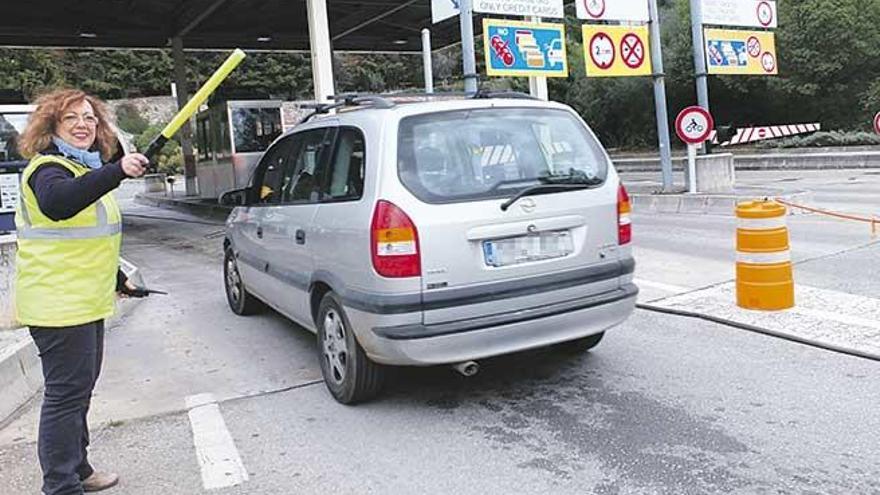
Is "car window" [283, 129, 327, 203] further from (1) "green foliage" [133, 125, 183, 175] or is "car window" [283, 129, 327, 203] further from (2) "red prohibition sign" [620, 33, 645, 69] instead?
(1) "green foliage" [133, 125, 183, 175]

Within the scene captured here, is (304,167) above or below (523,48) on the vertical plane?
below

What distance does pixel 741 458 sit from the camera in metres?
3.65

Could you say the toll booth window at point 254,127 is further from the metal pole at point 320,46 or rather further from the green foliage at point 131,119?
the green foliage at point 131,119

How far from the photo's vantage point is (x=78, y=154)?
3.36 meters

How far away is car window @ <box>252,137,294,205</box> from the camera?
584cm

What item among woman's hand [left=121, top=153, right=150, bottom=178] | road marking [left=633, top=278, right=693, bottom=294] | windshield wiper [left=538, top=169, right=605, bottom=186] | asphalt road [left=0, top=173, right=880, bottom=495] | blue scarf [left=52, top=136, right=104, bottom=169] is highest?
blue scarf [left=52, top=136, right=104, bottom=169]

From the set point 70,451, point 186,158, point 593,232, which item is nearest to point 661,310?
point 593,232

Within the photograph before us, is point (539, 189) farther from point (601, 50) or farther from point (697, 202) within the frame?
point (601, 50)

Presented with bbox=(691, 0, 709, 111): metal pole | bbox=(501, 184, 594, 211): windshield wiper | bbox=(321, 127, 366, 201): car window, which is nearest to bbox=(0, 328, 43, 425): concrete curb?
bbox=(321, 127, 366, 201): car window

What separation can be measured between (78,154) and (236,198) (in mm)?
3466

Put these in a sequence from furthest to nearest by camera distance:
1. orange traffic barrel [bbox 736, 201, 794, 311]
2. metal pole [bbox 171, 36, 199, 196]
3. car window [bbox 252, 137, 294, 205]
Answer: metal pole [bbox 171, 36, 199, 196]
orange traffic barrel [bbox 736, 201, 794, 311]
car window [bbox 252, 137, 294, 205]

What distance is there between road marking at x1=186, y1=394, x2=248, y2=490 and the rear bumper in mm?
924

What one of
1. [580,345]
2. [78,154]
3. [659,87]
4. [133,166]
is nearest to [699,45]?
[659,87]

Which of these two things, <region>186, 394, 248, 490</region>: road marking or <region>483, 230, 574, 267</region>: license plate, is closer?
<region>186, 394, 248, 490</region>: road marking
